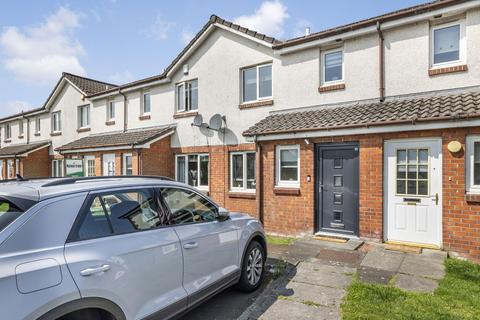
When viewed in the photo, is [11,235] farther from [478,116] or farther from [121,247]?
[478,116]

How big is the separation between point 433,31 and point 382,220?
15.3 feet

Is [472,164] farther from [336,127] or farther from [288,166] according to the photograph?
[288,166]

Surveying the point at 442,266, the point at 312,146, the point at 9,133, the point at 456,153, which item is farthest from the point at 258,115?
the point at 9,133

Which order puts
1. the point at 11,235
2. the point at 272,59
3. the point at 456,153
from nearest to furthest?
the point at 11,235 → the point at 456,153 → the point at 272,59

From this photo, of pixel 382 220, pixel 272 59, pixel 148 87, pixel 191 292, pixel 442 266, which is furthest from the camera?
pixel 148 87

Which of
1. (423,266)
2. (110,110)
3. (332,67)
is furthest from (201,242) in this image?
(110,110)

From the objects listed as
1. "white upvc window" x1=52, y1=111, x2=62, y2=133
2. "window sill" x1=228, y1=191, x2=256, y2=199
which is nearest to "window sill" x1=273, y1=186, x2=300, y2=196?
"window sill" x1=228, y1=191, x2=256, y2=199

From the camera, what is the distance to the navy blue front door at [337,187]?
26.2 feet

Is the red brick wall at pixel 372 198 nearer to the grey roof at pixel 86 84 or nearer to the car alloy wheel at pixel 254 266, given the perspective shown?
the car alloy wheel at pixel 254 266

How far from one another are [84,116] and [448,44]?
16866 mm

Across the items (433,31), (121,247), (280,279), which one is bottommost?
(280,279)

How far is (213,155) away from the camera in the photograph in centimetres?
1136

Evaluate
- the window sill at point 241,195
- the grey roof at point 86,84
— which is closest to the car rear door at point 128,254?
the window sill at point 241,195

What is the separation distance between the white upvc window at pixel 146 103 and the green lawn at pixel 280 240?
839cm
